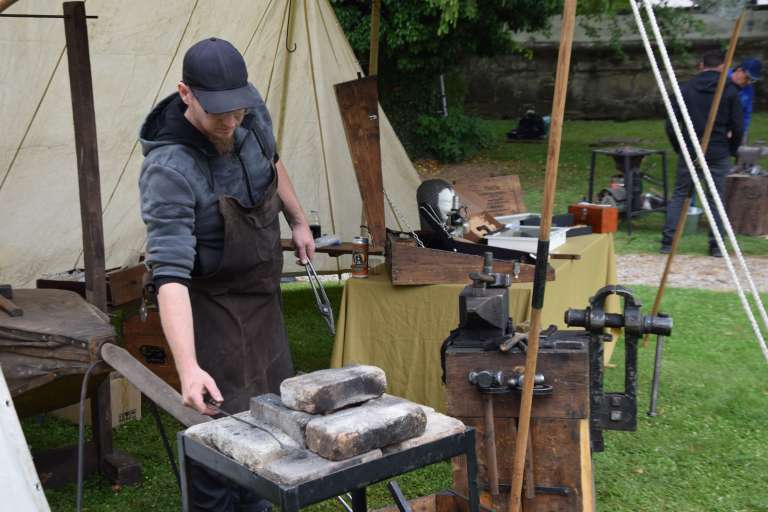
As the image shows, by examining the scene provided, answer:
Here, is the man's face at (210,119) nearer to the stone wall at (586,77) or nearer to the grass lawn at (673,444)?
the grass lawn at (673,444)

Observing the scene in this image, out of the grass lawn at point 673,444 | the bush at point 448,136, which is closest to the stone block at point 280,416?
the grass lawn at point 673,444

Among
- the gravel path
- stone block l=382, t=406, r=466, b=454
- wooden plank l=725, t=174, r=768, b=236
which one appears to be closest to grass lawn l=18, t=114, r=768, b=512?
the gravel path

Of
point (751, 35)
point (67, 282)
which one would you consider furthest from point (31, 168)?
point (751, 35)

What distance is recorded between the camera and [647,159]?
12.7m

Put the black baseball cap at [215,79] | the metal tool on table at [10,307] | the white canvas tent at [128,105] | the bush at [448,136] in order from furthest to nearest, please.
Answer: the bush at [448,136] → the white canvas tent at [128,105] → the metal tool on table at [10,307] → the black baseball cap at [215,79]

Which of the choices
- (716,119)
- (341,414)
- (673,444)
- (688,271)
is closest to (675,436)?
(673,444)

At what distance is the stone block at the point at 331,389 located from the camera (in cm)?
178

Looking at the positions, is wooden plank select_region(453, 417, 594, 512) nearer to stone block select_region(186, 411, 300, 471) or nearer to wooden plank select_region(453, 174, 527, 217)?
stone block select_region(186, 411, 300, 471)

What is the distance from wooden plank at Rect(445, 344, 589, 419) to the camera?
2680mm

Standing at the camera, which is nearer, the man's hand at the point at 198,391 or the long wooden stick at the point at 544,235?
the man's hand at the point at 198,391

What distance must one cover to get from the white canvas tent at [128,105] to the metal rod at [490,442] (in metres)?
2.68

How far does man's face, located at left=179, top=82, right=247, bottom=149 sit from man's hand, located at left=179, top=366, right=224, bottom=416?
0.64 metres

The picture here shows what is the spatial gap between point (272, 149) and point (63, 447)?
1821mm

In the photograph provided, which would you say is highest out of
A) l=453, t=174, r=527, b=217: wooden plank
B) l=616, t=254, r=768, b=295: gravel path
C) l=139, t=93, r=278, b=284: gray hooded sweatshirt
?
l=139, t=93, r=278, b=284: gray hooded sweatshirt
